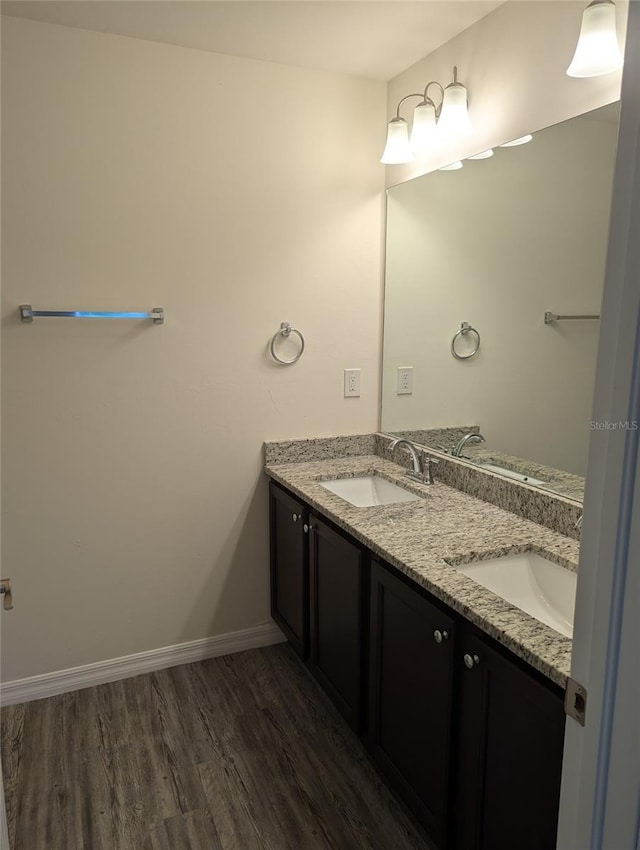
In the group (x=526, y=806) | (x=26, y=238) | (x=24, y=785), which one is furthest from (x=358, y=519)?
(x=26, y=238)

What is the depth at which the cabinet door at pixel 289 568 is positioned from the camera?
231cm

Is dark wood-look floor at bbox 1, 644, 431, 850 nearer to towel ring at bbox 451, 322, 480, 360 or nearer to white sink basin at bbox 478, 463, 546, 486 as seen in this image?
white sink basin at bbox 478, 463, 546, 486

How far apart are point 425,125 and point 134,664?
2.38 metres

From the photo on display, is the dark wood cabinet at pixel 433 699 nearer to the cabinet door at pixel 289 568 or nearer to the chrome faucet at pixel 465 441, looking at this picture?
the cabinet door at pixel 289 568

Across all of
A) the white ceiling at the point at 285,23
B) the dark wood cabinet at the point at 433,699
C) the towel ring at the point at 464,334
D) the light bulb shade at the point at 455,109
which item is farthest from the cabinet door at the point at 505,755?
the white ceiling at the point at 285,23

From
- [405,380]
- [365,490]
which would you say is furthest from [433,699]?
[405,380]

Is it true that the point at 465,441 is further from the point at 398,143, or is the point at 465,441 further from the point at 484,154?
the point at 398,143

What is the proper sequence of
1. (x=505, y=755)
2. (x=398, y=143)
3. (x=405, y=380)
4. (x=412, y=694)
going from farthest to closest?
(x=405, y=380) → (x=398, y=143) → (x=412, y=694) → (x=505, y=755)

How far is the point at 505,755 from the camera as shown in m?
1.27

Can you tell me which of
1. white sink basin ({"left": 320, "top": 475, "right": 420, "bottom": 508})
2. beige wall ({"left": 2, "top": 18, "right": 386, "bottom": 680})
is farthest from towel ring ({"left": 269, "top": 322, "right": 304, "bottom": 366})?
white sink basin ({"left": 320, "top": 475, "right": 420, "bottom": 508})

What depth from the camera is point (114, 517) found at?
238 centimetres

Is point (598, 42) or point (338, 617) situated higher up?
A: point (598, 42)

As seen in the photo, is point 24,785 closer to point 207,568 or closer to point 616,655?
point 207,568

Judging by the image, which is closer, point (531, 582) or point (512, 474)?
point (531, 582)
